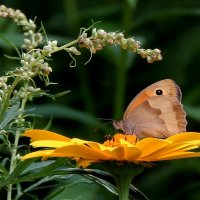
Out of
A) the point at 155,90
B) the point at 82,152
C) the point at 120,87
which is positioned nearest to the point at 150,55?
the point at 82,152

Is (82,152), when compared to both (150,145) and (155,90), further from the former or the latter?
(155,90)

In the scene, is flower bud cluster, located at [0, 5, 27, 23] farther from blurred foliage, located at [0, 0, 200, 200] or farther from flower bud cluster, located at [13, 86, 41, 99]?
blurred foliage, located at [0, 0, 200, 200]

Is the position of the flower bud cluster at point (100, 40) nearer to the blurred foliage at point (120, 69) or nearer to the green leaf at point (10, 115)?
the green leaf at point (10, 115)

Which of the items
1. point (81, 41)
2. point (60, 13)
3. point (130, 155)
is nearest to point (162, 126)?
point (130, 155)

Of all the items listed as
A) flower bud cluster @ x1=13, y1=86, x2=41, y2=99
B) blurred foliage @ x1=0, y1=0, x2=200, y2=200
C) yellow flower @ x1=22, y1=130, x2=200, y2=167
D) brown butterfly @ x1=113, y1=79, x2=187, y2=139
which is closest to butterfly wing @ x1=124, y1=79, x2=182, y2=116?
brown butterfly @ x1=113, y1=79, x2=187, y2=139

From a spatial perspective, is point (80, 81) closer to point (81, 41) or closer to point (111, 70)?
point (111, 70)

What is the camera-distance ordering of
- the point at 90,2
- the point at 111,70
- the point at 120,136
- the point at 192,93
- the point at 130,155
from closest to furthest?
1. the point at 130,155
2. the point at 120,136
3. the point at 192,93
4. the point at 111,70
5. the point at 90,2
